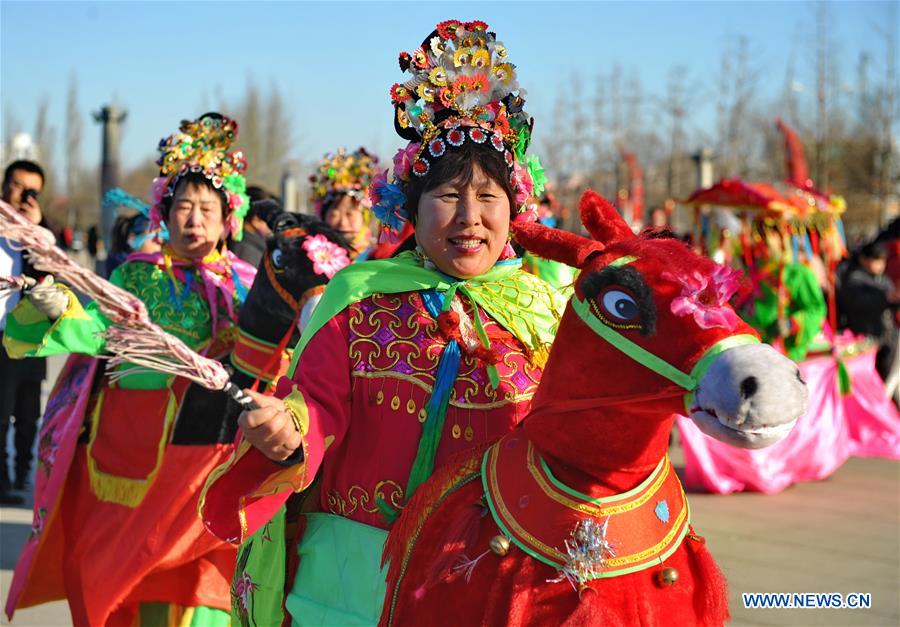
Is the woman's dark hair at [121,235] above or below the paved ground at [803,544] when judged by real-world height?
above

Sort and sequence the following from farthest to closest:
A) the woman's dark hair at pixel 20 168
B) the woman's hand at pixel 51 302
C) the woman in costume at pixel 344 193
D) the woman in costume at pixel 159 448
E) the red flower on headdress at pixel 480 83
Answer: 1. the woman's dark hair at pixel 20 168
2. the woman in costume at pixel 344 193
3. the woman in costume at pixel 159 448
4. the woman's hand at pixel 51 302
5. the red flower on headdress at pixel 480 83

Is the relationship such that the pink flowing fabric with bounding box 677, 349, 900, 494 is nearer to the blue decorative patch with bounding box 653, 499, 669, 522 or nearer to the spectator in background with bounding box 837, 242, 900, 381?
the spectator in background with bounding box 837, 242, 900, 381

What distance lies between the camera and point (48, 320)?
3.52 metres

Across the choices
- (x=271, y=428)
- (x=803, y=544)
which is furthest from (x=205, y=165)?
(x=803, y=544)

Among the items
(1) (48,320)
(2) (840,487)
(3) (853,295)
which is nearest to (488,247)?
(1) (48,320)

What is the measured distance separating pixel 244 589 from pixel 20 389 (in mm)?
5578

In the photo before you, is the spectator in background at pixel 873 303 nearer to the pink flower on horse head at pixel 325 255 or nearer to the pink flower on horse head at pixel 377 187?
the pink flower on horse head at pixel 325 255

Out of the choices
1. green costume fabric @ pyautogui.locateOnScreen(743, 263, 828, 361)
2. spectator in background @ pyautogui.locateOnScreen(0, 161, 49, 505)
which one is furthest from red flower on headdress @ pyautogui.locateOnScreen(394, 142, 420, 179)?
green costume fabric @ pyautogui.locateOnScreen(743, 263, 828, 361)

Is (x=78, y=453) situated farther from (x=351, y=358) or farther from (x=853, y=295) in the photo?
(x=853, y=295)

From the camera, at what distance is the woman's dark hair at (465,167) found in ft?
8.63

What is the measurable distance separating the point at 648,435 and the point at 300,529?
108 centimetres

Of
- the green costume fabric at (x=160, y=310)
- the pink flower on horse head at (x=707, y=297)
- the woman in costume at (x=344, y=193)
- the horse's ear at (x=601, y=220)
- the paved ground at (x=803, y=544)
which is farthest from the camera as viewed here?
the woman in costume at (x=344, y=193)

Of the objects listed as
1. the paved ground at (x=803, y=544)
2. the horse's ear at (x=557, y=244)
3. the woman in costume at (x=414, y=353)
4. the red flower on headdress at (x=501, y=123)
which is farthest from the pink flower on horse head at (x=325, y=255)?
the paved ground at (x=803, y=544)

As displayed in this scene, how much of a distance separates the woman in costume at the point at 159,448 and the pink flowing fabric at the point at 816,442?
3.65 metres
